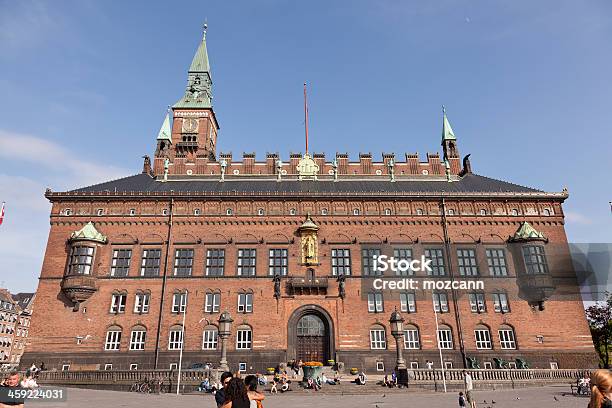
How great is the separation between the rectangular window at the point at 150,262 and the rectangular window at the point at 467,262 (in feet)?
96.2

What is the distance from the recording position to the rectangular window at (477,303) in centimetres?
3844

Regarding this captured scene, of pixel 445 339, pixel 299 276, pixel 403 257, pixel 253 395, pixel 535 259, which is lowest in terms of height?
A: pixel 253 395

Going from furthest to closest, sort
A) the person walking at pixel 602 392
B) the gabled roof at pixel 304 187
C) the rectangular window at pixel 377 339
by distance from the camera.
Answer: the gabled roof at pixel 304 187, the rectangular window at pixel 377 339, the person walking at pixel 602 392

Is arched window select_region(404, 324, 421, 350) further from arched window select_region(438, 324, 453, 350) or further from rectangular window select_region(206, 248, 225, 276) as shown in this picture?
rectangular window select_region(206, 248, 225, 276)

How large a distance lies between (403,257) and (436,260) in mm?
3270

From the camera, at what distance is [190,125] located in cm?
5566

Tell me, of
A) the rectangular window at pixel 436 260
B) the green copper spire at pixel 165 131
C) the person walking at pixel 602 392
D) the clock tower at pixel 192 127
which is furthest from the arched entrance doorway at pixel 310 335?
the person walking at pixel 602 392

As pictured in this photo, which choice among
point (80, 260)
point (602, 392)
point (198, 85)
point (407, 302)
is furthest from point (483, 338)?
point (198, 85)

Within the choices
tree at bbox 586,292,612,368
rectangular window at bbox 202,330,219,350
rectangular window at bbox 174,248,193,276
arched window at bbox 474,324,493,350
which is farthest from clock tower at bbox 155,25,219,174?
tree at bbox 586,292,612,368

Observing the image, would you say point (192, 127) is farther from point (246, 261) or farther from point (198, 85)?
point (246, 261)

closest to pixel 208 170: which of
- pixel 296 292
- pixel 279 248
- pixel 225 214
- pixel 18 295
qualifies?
pixel 225 214

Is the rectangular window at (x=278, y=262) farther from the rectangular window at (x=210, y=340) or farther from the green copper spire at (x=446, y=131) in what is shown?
the green copper spire at (x=446, y=131)

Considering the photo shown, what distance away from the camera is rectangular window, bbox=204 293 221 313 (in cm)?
3795

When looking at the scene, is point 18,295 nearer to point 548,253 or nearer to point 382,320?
point 382,320
